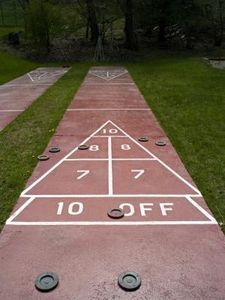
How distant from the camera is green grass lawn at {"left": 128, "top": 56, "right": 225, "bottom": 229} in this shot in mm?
6504

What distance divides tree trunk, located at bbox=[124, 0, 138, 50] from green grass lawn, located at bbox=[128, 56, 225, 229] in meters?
7.78

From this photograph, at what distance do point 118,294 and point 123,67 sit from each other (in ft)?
69.7

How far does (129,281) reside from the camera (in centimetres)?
399

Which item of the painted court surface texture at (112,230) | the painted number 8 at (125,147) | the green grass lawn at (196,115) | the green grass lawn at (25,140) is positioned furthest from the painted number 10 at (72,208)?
the painted number 8 at (125,147)

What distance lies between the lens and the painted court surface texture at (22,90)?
11.9 m

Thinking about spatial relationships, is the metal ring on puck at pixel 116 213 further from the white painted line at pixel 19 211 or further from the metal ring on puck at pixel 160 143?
the metal ring on puck at pixel 160 143

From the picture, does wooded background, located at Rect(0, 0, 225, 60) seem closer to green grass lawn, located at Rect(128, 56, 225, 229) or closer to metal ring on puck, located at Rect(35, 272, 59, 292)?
green grass lawn, located at Rect(128, 56, 225, 229)

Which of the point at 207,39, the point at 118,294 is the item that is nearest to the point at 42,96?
the point at 118,294

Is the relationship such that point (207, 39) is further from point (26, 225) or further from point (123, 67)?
point (26, 225)

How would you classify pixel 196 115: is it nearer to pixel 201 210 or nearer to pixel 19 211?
pixel 201 210

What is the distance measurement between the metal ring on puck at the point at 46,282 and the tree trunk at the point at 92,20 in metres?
26.5

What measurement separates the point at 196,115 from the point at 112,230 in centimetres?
673

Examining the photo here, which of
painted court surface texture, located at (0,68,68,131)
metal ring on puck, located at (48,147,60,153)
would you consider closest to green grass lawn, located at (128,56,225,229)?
metal ring on puck, located at (48,147,60,153)

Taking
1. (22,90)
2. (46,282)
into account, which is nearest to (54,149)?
(46,282)
